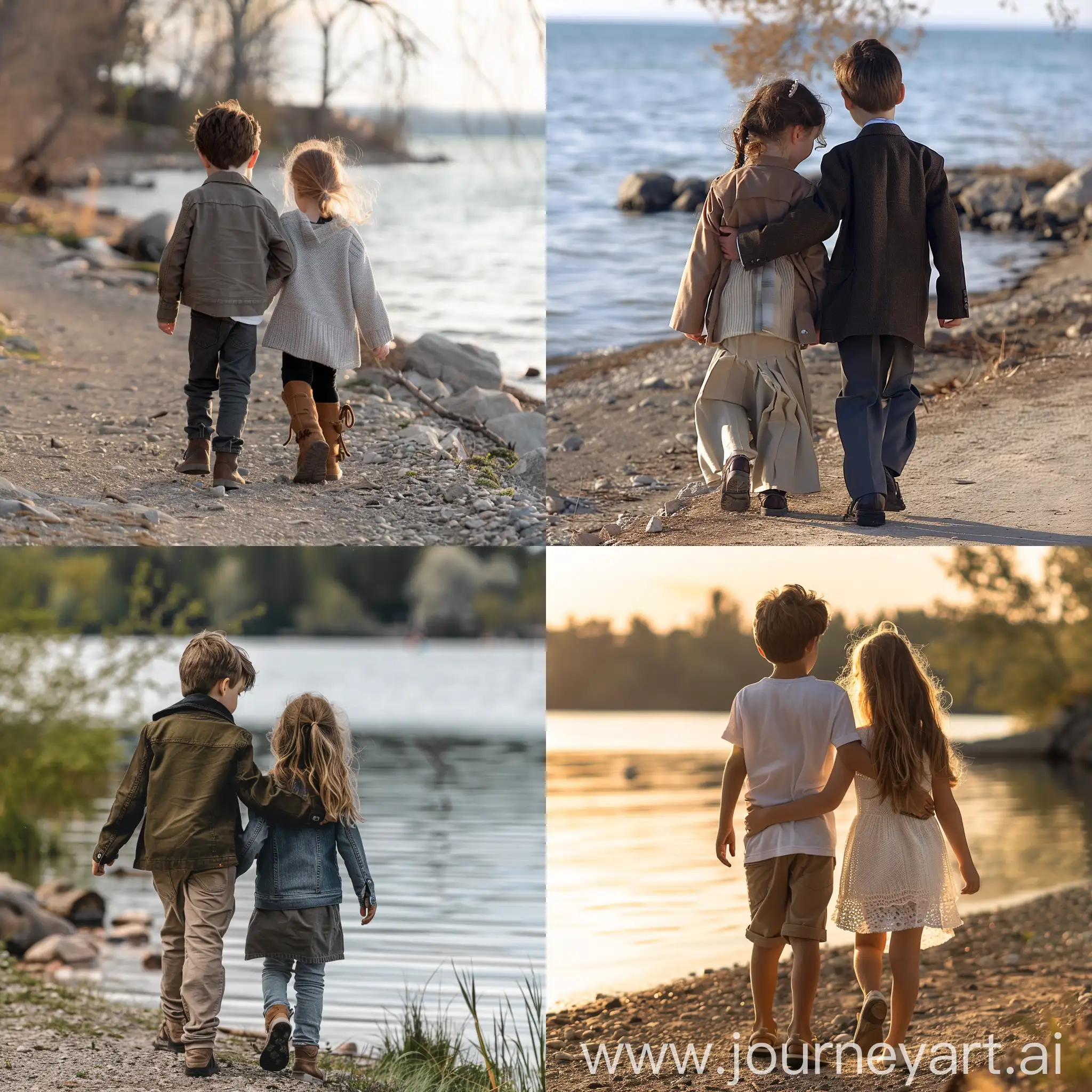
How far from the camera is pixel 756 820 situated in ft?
12.8

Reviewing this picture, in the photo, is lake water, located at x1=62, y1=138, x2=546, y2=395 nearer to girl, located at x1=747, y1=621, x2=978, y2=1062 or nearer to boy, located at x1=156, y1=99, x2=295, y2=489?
boy, located at x1=156, y1=99, x2=295, y2=489

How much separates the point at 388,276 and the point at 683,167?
532 centimetres

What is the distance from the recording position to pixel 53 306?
967 centimetres

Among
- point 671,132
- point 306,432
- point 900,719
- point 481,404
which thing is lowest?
point 900,719

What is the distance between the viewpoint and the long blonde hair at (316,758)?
13.3 feet

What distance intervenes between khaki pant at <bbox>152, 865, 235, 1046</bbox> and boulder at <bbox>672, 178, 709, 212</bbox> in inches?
438

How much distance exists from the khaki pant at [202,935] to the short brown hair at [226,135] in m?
2.76

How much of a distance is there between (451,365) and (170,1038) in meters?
4.31

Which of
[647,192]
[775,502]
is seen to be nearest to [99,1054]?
[775,502]

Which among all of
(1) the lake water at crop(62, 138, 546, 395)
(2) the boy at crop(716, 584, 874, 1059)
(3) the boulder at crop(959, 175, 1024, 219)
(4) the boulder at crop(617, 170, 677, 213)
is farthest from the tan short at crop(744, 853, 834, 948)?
(4) the boulder at crop(617, 170, 677, 213)

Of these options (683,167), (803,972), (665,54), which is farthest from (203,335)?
(665,54)

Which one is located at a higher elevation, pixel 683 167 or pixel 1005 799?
pixel 683 167

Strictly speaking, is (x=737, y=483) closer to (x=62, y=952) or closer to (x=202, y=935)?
(x=202, y=935)

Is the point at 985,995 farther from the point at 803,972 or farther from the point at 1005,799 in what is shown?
the point at 1005,799
